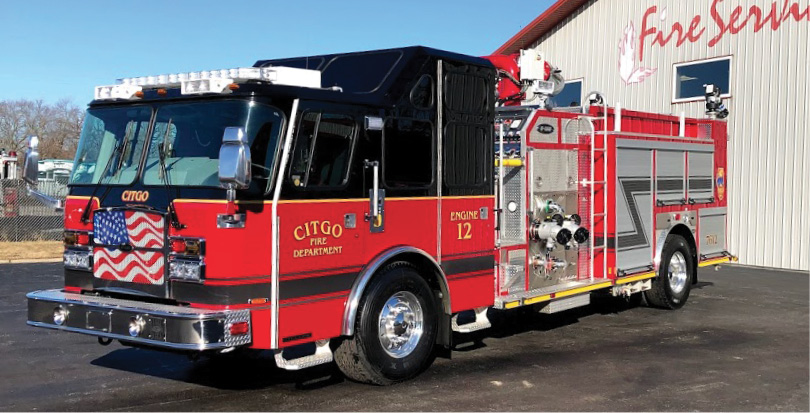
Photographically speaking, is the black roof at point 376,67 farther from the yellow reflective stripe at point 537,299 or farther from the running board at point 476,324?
the yellow reflective stripe at point 537,299

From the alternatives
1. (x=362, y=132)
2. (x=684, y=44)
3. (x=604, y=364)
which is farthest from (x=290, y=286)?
(x=684, y=44)

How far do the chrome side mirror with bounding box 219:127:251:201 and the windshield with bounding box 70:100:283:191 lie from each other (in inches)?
14.7

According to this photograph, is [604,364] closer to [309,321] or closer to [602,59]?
[309,321]

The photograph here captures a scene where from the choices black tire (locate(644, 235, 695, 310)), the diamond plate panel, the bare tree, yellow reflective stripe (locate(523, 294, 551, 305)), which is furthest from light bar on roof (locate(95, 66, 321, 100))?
the bare tree

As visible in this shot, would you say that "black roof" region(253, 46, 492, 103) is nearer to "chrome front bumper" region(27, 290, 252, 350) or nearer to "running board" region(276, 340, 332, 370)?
"running board" region(276, 340, 332, 370)

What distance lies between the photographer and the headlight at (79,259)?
6570 millimetres

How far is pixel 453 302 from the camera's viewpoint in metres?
7.46

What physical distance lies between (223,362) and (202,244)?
2.25 meters

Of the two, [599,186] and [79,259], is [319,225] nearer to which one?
[79,259]

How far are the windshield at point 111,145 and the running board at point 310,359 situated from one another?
5.90ft

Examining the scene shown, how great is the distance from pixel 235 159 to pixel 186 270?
3.41 feet

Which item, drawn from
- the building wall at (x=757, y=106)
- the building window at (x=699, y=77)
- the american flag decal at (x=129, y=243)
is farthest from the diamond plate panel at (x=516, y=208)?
the building window at (x=699, y=77)

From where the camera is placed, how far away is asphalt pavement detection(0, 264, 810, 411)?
6.32 m

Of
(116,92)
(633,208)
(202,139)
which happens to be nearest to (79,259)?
(116,92)
